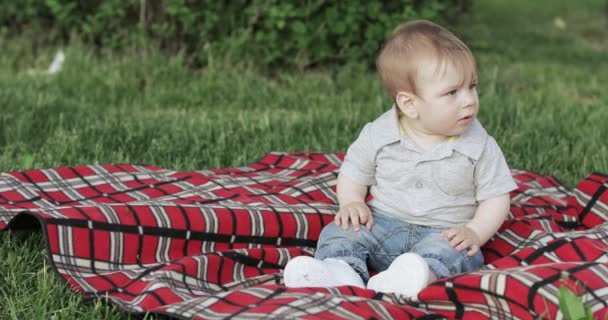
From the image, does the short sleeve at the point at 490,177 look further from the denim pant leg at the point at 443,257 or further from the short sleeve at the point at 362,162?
the short sleeve at the point at 362,162

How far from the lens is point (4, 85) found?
195 inches

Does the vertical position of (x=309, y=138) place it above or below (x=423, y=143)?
below

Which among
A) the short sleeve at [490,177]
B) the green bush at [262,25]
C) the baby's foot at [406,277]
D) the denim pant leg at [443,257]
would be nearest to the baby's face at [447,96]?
the short sleeve at [490,177]

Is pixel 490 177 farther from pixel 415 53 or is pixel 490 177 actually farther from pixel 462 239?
pixel 415 53

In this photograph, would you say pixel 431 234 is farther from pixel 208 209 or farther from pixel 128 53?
pixel 128 53

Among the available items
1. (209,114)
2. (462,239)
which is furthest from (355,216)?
(209,114)

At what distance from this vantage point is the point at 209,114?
471cm

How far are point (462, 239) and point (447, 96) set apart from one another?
0.44 meters

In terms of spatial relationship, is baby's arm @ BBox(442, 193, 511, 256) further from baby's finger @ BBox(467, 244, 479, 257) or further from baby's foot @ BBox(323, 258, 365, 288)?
baby's foot @ BBox(323, 258, 365, 288)

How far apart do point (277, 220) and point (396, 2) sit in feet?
8.89

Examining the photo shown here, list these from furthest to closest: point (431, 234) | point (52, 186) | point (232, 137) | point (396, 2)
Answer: point (396, 2) → point (232, 137) → point (52, 186) → point (431, 234)

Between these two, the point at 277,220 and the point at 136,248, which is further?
the point at 277,220

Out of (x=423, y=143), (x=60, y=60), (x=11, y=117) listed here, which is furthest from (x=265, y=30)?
(x=423, y=143)

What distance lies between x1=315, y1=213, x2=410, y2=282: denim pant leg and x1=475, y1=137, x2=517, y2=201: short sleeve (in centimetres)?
27
